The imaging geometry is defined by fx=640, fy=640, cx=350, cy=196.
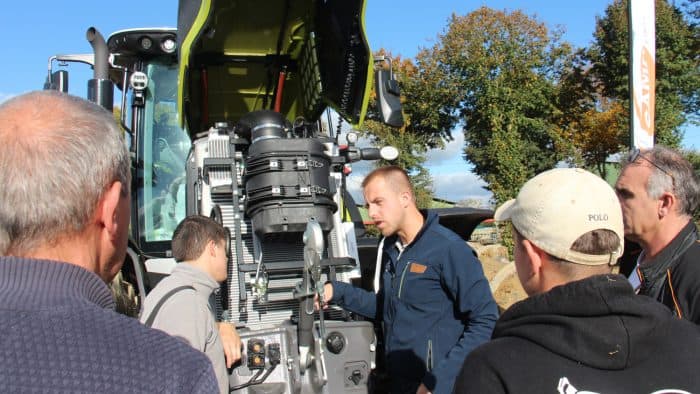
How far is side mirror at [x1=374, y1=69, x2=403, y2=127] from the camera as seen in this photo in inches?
187

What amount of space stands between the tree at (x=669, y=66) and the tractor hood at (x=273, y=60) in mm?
24820

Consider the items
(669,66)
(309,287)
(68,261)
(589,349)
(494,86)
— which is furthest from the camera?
(494,86)

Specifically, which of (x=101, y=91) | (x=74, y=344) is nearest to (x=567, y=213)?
(x=74, y=344)

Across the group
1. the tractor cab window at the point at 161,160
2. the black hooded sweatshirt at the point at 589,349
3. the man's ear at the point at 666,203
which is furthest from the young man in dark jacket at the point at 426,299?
the tractor cab window at the point at 161,160

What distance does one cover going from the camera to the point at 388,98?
4.81m

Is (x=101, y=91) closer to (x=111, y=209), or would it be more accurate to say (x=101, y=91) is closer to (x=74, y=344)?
(x=111, y=209)

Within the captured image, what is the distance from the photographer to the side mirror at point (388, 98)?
4.74 meters

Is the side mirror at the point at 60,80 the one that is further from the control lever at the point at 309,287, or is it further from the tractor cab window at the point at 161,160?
the control lever at the point at 309,287

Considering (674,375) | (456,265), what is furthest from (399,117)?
(674,375)

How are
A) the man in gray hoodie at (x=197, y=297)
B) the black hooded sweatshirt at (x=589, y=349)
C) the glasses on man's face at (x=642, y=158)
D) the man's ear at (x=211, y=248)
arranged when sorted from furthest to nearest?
1. the man's ear at (x=211, y=248)
2. the glasses on man's face at (x=642, y=158)
3. the man in gray hoodie at (x=197, y=297)
4. the black hooded sweatshirt at (x=589, y=349)

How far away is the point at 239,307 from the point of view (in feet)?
14.0

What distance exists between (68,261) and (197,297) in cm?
171

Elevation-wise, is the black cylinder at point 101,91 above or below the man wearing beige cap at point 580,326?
above

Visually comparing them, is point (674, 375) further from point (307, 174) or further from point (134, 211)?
point (134, 211)
